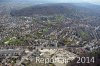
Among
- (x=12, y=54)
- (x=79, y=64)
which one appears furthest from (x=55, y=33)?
(x=79, y=64)

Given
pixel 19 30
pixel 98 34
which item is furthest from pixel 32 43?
pixel 98 34

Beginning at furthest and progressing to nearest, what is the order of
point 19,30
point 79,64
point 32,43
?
point 19,30 < point 32,43 < point 79,64

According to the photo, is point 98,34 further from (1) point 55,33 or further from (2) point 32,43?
(2) point 32,43

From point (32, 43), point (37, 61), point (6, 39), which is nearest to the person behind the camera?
point (37, 61)

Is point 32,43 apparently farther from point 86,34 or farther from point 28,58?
point 86,34

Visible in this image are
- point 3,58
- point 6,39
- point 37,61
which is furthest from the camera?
point 6,39

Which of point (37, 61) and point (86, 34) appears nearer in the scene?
point (37, 61)

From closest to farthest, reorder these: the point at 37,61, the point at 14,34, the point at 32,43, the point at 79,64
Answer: the point at 79,64 < the point at 37,61 < the point at 32,43 < the point at 14,34

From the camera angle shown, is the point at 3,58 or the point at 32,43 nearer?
the point at 3,58
